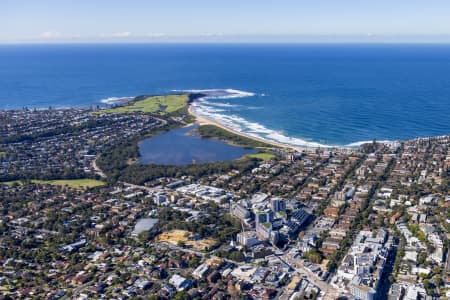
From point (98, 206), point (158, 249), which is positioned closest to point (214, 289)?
point (158, 249)

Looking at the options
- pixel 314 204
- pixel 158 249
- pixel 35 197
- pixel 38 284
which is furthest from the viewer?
pixel 35 197

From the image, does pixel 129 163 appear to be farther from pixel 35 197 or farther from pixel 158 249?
pixel 158 249

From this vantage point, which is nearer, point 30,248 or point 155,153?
point 30,248

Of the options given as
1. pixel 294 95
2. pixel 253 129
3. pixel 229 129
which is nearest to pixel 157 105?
pixel 229 129

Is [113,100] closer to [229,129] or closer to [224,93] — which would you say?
Result: [224,93]

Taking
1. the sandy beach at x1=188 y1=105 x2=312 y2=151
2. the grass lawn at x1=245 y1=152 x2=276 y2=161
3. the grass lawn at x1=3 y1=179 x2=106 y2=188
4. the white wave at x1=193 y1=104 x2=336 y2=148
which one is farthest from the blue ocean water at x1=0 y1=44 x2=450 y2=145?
the grass lawn at x1=3 y1=179 x2=106 y2=188

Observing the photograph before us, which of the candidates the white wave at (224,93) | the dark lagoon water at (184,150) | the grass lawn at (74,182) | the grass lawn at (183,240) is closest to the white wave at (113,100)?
the white wave at (224,93)

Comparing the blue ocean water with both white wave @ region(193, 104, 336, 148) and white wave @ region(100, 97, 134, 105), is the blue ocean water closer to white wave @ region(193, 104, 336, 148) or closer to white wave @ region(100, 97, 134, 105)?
white wave @ region(193, 104, 336, 148)
